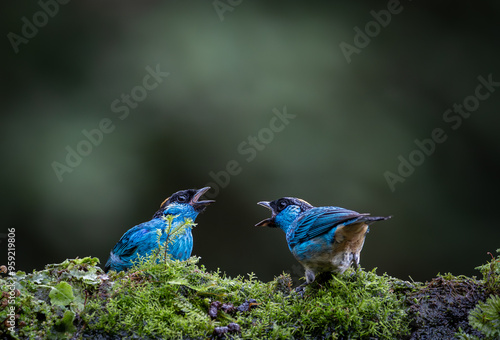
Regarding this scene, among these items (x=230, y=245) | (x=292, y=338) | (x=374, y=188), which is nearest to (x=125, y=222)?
(x=230, y=245)

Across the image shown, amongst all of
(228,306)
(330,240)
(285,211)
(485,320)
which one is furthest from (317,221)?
(485,320)

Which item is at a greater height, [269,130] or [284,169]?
[269,130]

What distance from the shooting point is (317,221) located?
337 centimetres

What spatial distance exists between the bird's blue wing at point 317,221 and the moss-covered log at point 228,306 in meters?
Result: 0.29

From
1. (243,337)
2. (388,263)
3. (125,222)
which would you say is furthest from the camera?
(388,263)

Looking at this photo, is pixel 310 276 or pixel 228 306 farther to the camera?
pixel 310 276

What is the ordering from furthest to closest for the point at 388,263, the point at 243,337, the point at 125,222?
the point at 388,263, the point at 125,222, the point at 243,337

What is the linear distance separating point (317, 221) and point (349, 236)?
24 cm

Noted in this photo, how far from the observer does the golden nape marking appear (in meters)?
3.19

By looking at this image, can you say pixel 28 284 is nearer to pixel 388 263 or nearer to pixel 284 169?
pixel 284 169

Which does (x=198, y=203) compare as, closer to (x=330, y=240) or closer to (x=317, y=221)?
(x=317, y=221)

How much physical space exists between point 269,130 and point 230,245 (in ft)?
5.00

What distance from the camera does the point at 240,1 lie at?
23.0ft

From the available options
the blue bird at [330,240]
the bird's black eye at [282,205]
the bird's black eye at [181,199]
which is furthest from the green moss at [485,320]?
the bird's black eye at [181,199]
